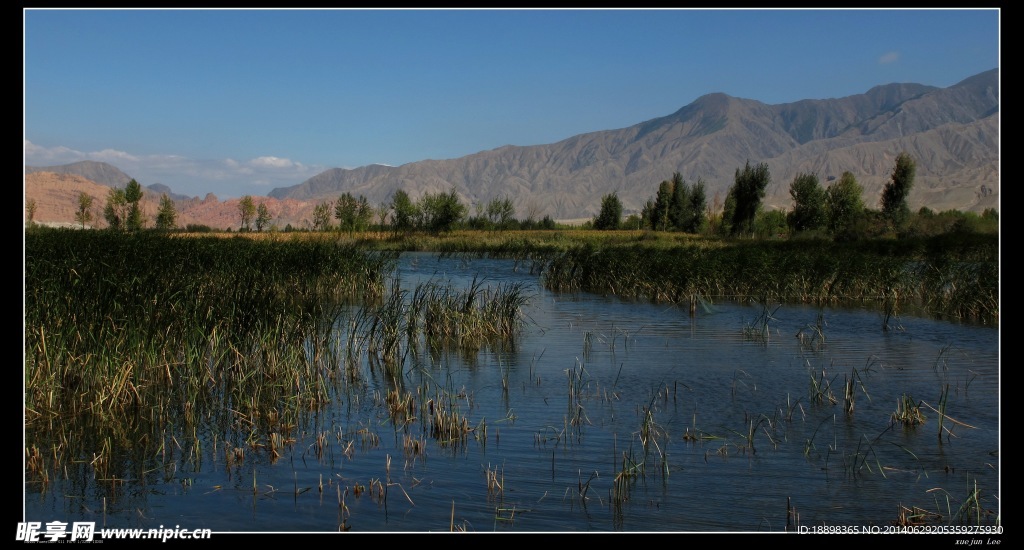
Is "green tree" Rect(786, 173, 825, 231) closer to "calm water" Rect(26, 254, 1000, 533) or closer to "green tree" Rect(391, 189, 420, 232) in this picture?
"green tree" Rect(391, 189, 420, 232)

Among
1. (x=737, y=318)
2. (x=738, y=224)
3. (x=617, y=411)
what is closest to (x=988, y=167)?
(x=738, y=224)

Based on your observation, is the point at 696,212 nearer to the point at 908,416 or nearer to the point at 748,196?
the point at 748,196

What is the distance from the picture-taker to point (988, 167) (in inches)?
5866

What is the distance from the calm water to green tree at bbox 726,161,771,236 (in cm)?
5101

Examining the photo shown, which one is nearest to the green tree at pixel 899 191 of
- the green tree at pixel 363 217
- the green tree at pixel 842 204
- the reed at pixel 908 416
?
the green tree at pixel 842 204

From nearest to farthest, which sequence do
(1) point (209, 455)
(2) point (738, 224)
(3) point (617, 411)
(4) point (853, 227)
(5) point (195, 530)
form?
(5) point (195, 530)
(1) point (209, 455)
(3) point (617, 411)
(4) point (853, 227)
(2) point (738, 224)

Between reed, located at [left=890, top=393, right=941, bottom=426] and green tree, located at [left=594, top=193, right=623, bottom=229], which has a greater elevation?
green tree, located at [left=594, top=193, right=623, bottom=229]

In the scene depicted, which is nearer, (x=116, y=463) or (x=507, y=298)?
(x=116, y=463)

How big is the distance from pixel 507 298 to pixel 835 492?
9730 mm

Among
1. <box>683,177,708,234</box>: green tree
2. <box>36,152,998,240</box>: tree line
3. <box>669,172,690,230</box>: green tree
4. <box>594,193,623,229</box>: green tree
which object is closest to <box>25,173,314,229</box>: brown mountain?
<box>36,152,998,240</box>: tree line

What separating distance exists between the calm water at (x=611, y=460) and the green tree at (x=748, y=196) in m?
51.0

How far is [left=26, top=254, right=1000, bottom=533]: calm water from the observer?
6.12m

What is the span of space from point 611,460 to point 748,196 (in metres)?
57.9
